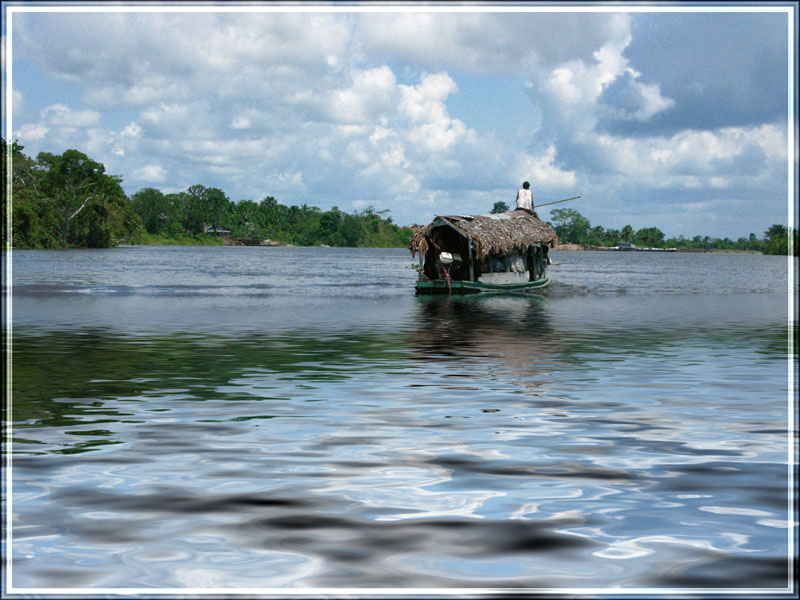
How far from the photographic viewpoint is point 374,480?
684 cm

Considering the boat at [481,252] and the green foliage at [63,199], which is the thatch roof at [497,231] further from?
the green foliage at [63,199]

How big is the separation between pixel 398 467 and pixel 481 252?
2665cm

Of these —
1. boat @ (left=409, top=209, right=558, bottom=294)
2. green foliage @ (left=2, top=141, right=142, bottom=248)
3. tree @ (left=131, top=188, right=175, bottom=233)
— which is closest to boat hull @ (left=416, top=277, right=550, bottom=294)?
boat @ (left=409, top=209, right=558, bottom=294)

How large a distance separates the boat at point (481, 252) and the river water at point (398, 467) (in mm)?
17081

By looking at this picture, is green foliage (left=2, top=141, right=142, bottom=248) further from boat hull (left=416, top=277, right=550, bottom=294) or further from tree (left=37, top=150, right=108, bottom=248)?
boat hull (left=416, top=277, right=550, bottom=294)

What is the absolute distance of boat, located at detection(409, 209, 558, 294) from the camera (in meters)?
34.3

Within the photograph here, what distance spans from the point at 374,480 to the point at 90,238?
4409 inches

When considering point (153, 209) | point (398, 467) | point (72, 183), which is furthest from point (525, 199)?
point (153, 209)

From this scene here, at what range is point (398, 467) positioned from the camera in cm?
727

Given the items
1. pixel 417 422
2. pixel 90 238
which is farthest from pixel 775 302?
pixel 90 238

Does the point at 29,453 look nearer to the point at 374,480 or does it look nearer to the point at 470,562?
the point at 374,480

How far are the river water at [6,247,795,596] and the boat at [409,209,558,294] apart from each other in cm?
1708

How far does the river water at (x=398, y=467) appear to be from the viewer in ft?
16.3

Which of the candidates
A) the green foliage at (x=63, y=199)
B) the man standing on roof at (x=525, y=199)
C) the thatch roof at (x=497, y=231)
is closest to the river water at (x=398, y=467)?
the thatch roof at (x=497, y=231)
